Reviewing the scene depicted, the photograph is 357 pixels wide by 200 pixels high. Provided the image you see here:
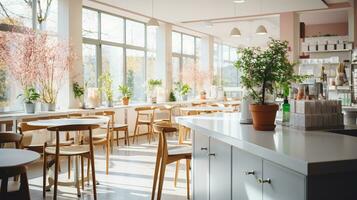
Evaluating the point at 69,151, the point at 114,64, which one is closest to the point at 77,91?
the point at 114,64

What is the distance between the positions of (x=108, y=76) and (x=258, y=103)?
21.0 feet

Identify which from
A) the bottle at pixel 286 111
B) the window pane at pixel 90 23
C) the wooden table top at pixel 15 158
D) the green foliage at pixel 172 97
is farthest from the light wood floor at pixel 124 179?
the green foliage at pixel 172 97

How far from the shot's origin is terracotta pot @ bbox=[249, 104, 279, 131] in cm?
240

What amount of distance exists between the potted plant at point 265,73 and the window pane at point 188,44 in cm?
999

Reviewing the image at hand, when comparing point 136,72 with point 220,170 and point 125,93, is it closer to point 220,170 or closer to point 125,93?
point 125,93

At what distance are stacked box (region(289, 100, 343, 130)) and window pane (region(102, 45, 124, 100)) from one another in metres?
7.00

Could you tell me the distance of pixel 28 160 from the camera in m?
2.24

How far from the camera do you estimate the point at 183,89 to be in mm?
11133

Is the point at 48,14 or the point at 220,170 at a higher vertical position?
the point at 48,14

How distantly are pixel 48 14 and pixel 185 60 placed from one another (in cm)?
594

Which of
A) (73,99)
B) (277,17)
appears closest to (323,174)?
(73,99)

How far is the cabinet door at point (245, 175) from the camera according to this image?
193 cm

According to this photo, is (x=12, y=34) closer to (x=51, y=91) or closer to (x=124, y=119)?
(x=51, y=91)

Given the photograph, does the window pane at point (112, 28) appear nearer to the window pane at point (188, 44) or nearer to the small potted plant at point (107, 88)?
the small potted plant at point (107, 88)
